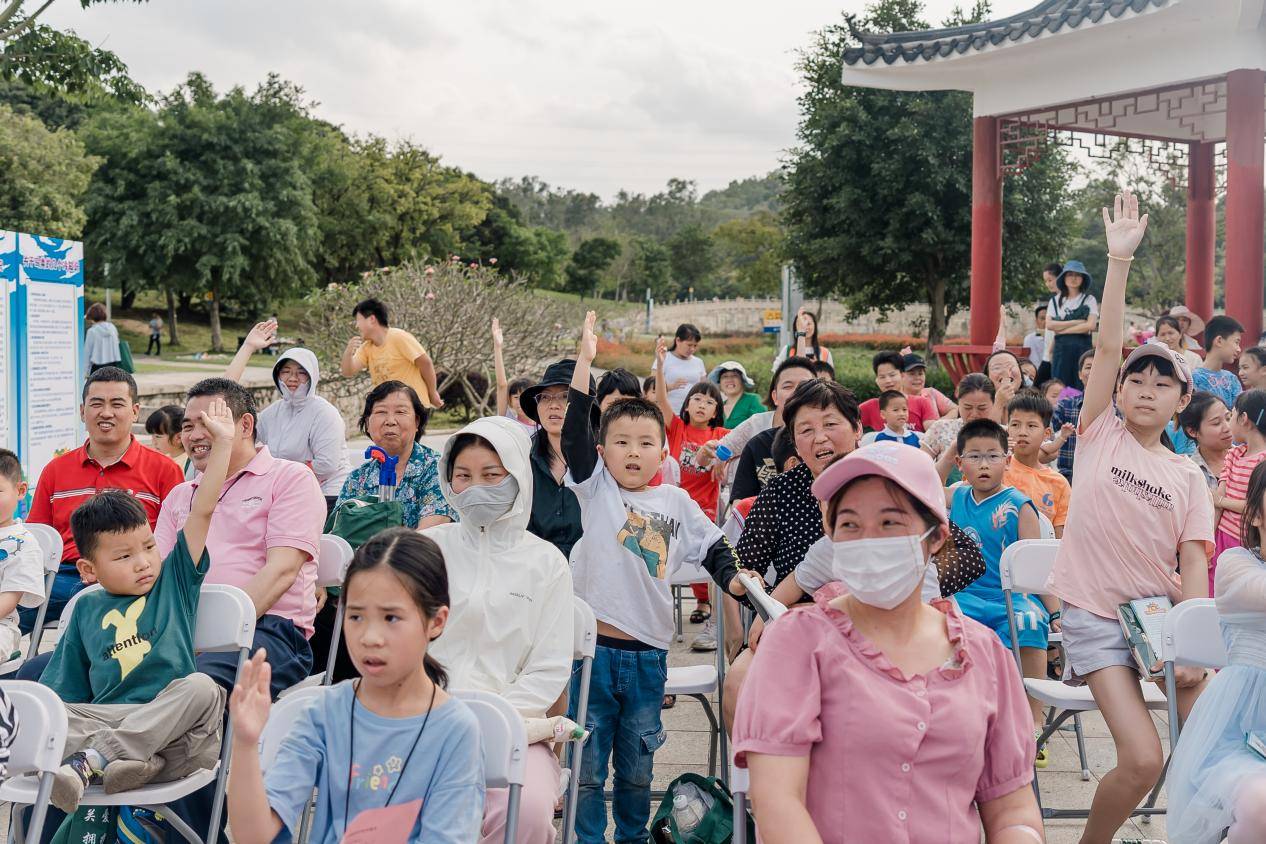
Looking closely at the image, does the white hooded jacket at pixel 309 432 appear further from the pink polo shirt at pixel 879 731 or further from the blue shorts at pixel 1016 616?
the pink polo shirt at pixel 879 731

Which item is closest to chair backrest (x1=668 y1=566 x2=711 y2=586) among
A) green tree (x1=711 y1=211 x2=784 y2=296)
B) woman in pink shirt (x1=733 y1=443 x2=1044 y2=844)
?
woman in pink shirt (x1=733 y1=443 x2=1044 y2=844)

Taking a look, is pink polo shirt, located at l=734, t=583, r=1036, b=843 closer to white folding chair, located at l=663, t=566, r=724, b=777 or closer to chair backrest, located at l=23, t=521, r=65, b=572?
white folding chair, located at l=663, t=566, r=724, b=777

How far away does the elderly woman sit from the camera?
16.0 ft

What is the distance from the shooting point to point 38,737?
285cm

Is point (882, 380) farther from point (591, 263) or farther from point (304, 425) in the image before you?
point (591, 263)

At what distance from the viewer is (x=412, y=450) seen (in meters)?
5.05

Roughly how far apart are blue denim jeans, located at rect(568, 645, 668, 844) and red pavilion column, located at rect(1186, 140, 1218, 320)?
1123 centimetres

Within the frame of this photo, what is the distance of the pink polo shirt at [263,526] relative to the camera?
411 cm

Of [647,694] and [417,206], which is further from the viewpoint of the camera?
[417,206]

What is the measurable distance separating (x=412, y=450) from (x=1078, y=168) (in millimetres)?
21492

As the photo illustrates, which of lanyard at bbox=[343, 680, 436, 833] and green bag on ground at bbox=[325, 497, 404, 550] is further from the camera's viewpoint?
green bag on ground at bbox=[325, 497, 404, 550]

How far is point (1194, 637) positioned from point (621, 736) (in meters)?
1.87

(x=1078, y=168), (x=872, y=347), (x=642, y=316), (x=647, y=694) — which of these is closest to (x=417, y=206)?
(x=642, y=316)

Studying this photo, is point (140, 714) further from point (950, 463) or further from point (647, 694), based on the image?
point (950, 463)
